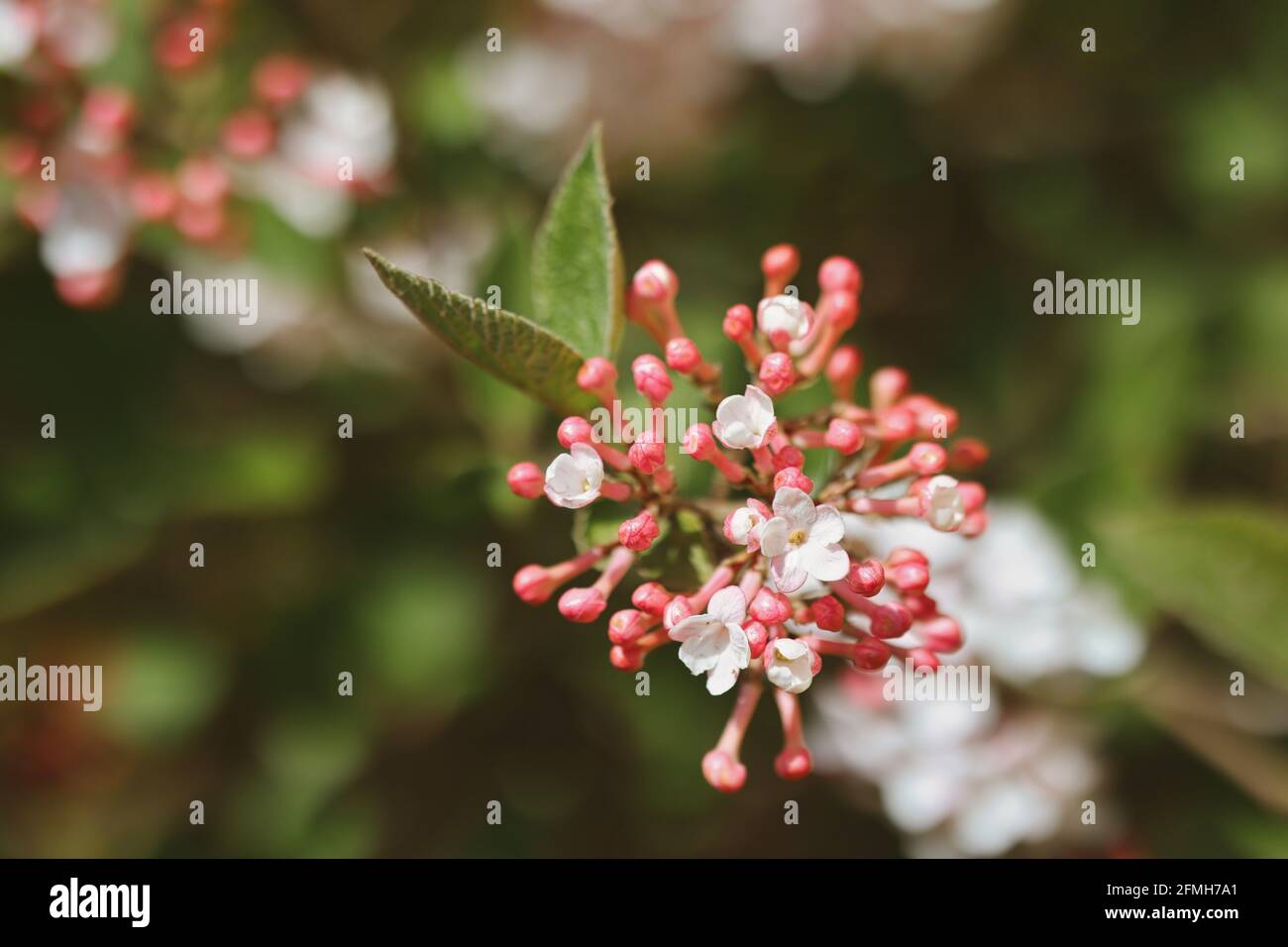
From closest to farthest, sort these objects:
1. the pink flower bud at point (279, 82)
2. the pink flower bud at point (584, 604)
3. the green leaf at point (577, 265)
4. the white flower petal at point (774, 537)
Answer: the white flower petal at point (774, 537), the pink flower bud at point (584, 604), the green leaf at point (577, 265), the pink flower bud at point (279, 82)

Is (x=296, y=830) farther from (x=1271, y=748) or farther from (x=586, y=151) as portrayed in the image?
(x=1271, y=748)

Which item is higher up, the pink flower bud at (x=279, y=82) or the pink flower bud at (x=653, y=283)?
the pink flower bud at (x=279, y=82)

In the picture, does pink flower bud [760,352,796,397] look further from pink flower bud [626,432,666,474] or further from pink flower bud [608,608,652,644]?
pink flower bud [608,608,652,644]

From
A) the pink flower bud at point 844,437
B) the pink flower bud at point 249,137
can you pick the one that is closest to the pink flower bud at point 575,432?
the pink flower bud at point 844,437

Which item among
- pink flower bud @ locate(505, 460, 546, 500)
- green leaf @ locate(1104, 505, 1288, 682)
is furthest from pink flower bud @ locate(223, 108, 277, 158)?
green leaf @ locate(1104, 505, 1288, 682)

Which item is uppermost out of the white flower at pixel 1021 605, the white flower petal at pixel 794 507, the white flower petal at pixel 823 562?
the white flower petal at pixel 794 507

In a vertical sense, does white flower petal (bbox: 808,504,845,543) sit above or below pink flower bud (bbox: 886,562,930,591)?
above

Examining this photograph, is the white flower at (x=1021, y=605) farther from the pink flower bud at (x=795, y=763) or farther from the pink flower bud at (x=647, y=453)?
the pink flower bud at (x=647, y=453)

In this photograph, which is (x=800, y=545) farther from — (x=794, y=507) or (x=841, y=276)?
(x=841, y=276)
